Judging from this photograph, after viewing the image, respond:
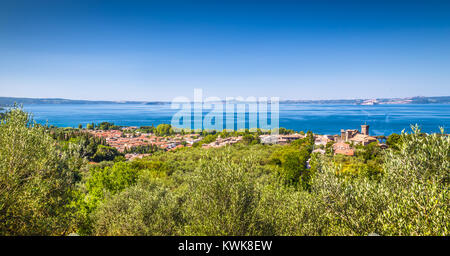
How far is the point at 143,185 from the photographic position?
15.0m

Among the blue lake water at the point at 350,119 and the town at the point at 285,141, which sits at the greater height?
the blue lake water at the point at 350,119

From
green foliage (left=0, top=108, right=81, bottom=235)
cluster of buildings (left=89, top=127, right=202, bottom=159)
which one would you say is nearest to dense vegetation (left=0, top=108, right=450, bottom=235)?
green foliage (left=0, top=108, right=81, bottom=235)

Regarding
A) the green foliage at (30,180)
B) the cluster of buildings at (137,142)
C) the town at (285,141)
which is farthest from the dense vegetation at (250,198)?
the cluster of buildings at (137,142)

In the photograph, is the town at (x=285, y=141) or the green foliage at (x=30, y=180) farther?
the town at (x=285, y=141)

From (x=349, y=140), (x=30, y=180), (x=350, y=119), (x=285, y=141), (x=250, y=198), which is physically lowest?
(x=285, y=141)

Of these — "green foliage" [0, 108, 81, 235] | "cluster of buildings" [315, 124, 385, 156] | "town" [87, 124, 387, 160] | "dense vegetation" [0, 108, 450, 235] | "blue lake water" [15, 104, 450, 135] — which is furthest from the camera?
"town" [87, 124, 387, 160]

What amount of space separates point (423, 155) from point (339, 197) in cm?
258

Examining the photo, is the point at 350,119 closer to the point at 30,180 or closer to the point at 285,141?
the point at 285,141

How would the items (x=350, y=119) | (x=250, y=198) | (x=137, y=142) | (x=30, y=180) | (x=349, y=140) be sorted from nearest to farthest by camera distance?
1. (x=250, y=198)
2. (x=30, y=180)
3. (x=349, y=140)
4. (x=137, y=142)
5. (x=350, y=119)

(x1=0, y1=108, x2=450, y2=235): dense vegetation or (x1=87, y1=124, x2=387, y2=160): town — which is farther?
(x1=87, y1=124, x2=387, y2=160): town

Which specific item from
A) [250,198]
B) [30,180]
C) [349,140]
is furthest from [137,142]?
[250,198]

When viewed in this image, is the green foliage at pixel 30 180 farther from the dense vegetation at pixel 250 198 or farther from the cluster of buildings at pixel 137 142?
the cluster of buildings at pixel 137 142

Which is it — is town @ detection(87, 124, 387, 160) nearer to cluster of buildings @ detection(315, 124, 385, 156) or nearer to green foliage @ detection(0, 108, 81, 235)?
cluster of buildings @ detection(315, 124, 385, 156)
